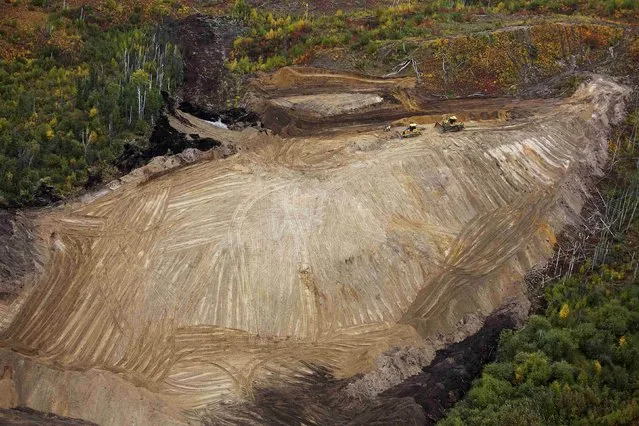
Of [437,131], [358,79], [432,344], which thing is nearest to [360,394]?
[432,344]

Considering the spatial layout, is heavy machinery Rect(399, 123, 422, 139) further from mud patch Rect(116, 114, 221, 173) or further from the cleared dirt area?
mud patch Rect(116, 114, 221, 173)

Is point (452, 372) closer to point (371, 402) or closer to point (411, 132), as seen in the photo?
point (371, 402)

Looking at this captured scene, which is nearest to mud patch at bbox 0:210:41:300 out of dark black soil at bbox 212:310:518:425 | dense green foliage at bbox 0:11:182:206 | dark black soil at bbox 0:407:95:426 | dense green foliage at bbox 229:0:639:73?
dense green foliage at bbox 0:11:182:206

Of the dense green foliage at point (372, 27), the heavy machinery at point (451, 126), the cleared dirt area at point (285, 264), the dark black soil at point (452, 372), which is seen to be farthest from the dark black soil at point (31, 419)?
the dense green foliage at point (372, 27)

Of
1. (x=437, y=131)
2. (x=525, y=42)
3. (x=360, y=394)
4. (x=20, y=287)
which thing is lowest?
(x=360, y=394)

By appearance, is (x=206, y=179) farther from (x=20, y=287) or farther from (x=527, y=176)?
(x=527, y=176)

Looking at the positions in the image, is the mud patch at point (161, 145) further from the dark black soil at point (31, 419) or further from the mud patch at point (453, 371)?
the mud patch at point (453, 371)

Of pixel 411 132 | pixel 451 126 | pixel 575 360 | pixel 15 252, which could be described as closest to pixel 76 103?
pixel 15 252
